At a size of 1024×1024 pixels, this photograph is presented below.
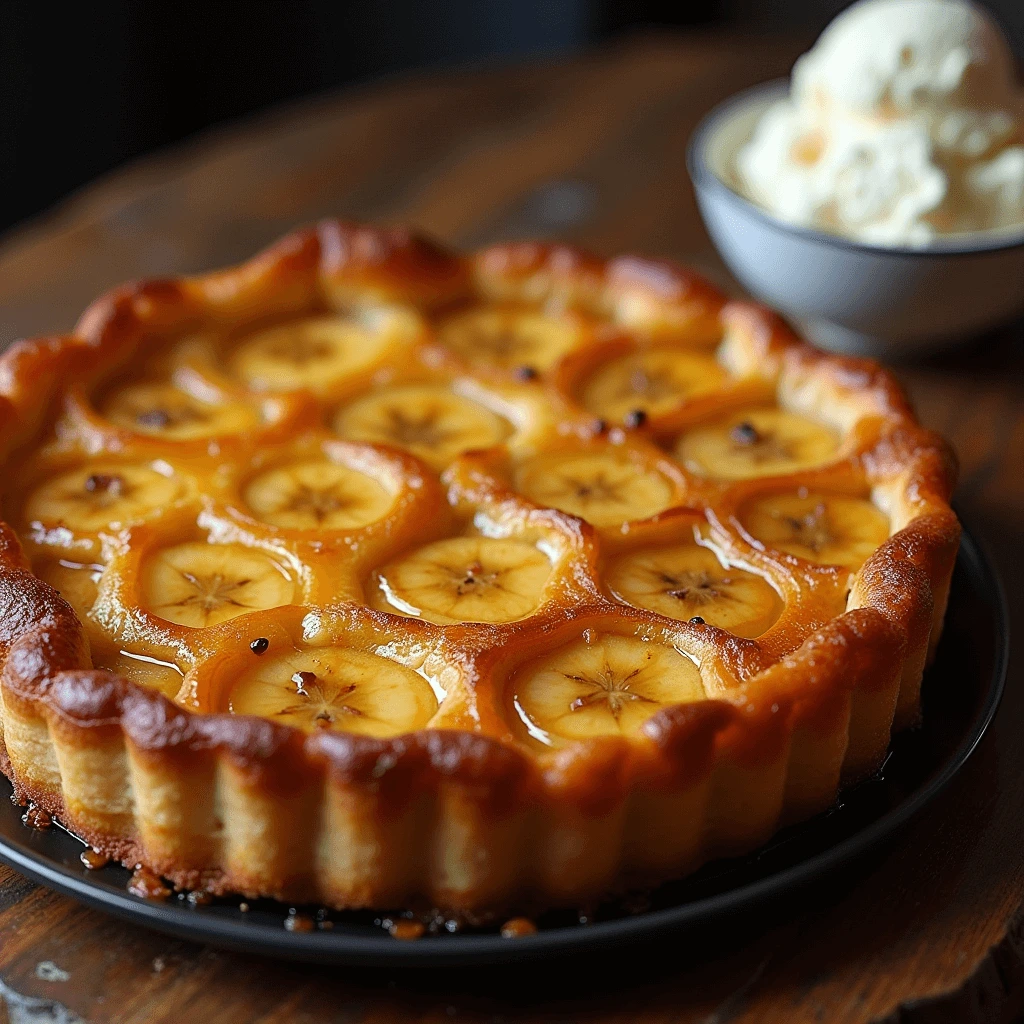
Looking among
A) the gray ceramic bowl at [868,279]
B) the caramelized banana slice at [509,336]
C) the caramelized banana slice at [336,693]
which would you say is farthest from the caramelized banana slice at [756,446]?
the caramelized banana slice at [336,693]

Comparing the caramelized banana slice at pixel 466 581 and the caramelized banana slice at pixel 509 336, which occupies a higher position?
the caramelized banana slice at pixel 509 336

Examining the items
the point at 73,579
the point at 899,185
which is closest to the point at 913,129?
the point at 899,185

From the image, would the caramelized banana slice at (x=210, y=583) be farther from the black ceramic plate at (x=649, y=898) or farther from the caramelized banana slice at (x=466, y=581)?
the black ceramic plate at (x=649, y=898)

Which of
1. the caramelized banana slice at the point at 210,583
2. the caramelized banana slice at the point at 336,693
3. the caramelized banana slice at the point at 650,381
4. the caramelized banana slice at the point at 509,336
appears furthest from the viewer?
the caramelized banana slice at the point at 509,336

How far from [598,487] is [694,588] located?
0.97 feet

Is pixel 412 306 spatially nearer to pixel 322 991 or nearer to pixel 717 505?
pixel 717 505

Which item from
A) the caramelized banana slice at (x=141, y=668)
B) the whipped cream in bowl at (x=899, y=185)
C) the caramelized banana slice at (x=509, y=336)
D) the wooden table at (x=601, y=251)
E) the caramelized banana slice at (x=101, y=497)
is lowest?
the wooden table at (x=601, y=251)

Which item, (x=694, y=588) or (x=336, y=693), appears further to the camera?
(x=694, y=588)

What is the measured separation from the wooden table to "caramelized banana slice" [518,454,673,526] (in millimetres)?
608

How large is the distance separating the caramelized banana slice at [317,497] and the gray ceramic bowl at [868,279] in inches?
43.3

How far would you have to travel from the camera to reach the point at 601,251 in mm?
3414

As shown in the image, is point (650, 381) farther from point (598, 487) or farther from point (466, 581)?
point (466, 581)

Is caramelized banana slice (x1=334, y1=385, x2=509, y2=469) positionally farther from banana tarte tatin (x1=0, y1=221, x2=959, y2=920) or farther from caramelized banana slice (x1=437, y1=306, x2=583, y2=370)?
caramelized banana slice (x1=437, y1=306, x2=583, y2=370)

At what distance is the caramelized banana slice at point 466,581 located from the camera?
6.32 ft
